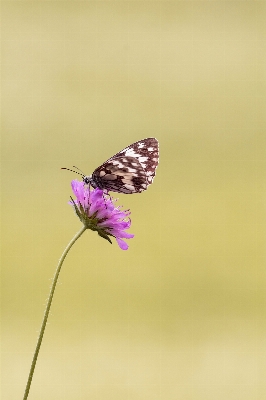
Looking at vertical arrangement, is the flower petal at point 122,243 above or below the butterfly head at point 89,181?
below

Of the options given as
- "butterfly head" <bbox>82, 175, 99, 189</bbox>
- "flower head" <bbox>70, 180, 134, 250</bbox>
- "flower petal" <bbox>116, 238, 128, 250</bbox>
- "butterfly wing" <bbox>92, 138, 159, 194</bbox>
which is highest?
"butterfly wing" <bbox>92, 138, 159, 194</bbox>

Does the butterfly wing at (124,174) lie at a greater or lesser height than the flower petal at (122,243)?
greater

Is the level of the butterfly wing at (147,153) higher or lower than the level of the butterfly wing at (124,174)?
higher

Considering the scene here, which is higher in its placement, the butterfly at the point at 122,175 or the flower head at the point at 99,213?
the butterfly at the point at 122,175

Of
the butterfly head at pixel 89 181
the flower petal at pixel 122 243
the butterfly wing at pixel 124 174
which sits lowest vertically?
the flower petal at pixel 122 243

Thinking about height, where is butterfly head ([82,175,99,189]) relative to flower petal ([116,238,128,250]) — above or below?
above

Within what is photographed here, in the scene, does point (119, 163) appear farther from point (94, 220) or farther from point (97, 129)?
point (97, 129)

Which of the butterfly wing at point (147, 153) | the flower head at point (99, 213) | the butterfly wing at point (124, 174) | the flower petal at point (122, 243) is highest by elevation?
the butterfly wing at point (147, 153)

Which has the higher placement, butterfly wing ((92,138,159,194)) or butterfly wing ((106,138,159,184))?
butterfly wing ((106,138,159,184))
